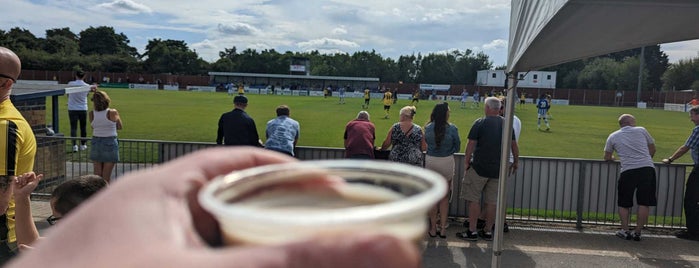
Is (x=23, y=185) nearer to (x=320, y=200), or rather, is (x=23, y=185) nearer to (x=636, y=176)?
(x=320, y=200)

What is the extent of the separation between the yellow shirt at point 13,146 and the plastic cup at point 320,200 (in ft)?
9.69

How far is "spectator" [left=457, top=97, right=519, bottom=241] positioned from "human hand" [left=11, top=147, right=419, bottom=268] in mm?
6615

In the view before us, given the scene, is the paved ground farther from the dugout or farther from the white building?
the dugout

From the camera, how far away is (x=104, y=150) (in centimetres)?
816

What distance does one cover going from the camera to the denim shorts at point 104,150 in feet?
26.7

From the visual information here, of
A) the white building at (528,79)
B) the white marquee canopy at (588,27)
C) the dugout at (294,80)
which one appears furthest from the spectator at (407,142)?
the dugout at (294,80)

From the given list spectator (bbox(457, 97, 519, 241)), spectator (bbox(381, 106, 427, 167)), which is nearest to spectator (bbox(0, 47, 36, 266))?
spectator (bbox(381, 106, 427, 167))

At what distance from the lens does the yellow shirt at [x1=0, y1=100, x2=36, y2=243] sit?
10.1ft

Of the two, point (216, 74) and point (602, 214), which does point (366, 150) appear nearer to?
point (602, 214)

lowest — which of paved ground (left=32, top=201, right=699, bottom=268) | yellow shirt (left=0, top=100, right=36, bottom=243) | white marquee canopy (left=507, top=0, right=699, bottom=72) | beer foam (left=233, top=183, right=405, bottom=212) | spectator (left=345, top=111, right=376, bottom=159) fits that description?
paved ground (left=32, top=201, right=699, bottom=268)

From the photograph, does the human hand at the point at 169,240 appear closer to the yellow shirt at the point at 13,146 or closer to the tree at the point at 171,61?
the yellow shirt at the point at 13,146

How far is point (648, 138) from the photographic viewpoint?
24.2 feet

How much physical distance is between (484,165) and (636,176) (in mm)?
2218

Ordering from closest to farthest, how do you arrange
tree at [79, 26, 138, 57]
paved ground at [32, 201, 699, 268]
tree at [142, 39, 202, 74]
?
paved ground at [32, 201, 699, 268], tree at [142, 39, 202, 74], tree at [79, 26, 138, 57]
